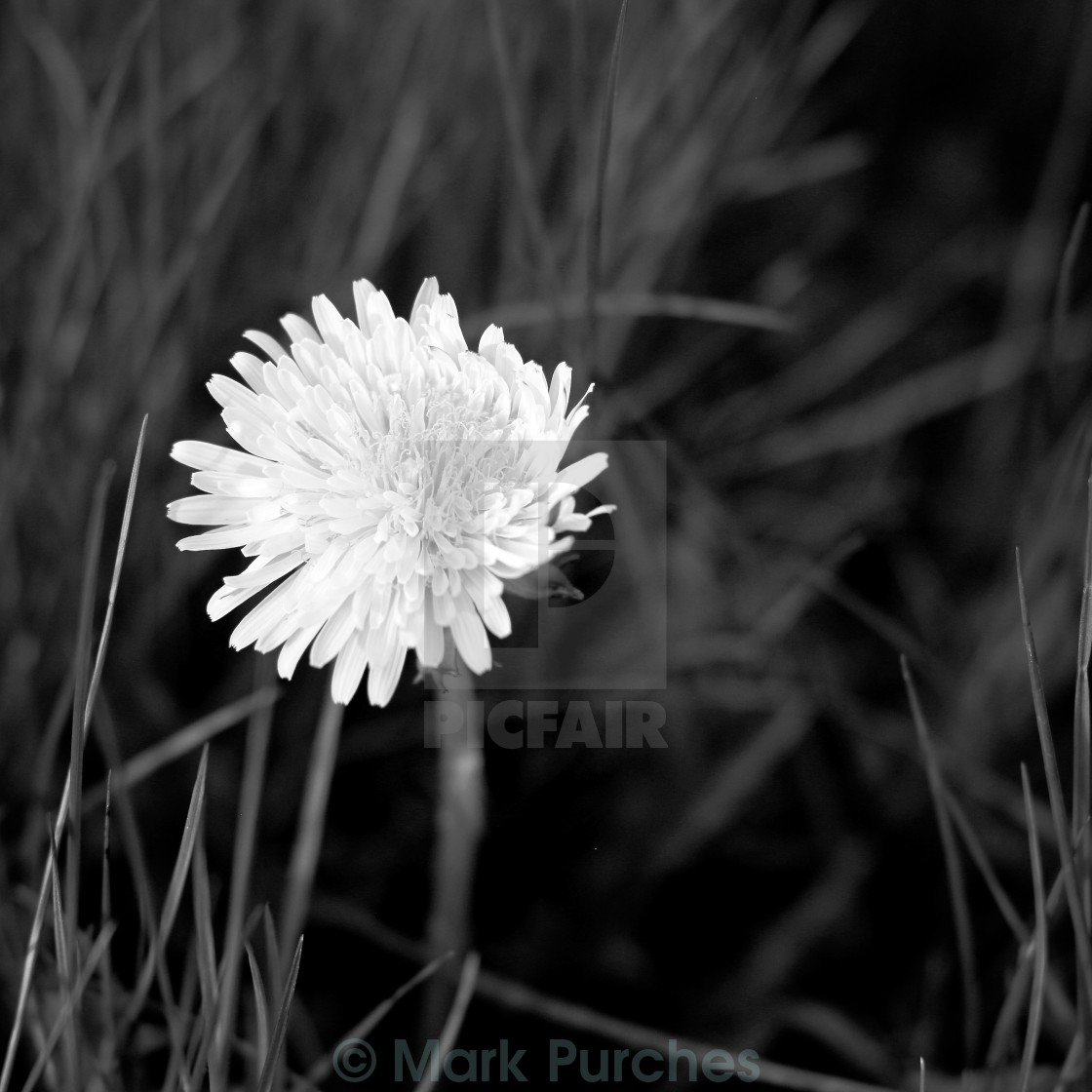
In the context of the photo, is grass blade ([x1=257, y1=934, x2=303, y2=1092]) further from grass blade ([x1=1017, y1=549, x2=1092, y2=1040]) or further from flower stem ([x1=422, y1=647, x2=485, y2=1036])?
grass blade ([x1=1017, y1=549, x2=1092, y2=1040])

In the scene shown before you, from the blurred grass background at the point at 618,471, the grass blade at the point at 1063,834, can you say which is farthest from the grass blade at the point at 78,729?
the grass blade at the point at 1063,834

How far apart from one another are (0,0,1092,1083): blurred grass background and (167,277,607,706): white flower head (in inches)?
6.8

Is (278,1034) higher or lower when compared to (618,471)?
lower

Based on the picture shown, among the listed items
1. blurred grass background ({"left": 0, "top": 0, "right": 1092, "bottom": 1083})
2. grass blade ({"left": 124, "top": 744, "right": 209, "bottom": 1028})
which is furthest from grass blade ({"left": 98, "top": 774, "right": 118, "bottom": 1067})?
blurred grass background ({"left": 0, "top": 0, "right": 1092, "bottom": 1083})

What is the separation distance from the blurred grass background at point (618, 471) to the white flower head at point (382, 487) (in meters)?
0.17

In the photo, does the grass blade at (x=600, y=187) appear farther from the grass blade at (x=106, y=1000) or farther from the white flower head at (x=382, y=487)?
the grass blade at (x=106, y=1000)

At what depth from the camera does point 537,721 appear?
3.17ft

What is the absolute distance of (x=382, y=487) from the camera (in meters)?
→ 0.55

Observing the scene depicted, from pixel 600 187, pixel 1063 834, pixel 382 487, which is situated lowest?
pixel 1063 834

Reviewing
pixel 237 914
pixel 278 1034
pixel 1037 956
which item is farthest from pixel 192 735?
pixel 1037 956

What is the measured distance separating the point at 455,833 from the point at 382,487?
293 mm

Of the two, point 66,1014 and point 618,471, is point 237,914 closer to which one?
point 66,1014

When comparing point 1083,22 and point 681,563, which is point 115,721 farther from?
point 1083,22

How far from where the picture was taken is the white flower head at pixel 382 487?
52cm
